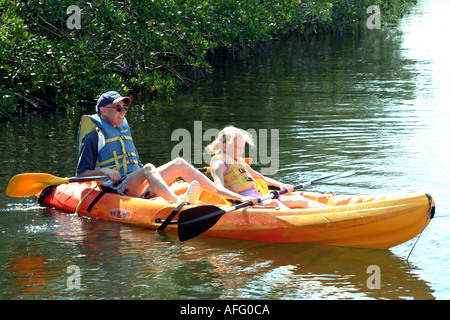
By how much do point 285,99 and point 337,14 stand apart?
61.4 ft

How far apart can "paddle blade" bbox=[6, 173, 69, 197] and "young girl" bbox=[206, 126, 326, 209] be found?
1.67 meters

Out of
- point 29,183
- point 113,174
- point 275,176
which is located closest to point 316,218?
point 113,174

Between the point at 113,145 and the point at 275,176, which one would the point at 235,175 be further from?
the point at 275,176

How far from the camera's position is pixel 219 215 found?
5.67m

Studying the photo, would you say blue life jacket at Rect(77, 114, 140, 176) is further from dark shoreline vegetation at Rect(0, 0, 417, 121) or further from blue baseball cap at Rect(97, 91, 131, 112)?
dark shoreline vegetation at Rect(0, 0, 417, 121)

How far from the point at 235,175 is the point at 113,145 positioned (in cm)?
129

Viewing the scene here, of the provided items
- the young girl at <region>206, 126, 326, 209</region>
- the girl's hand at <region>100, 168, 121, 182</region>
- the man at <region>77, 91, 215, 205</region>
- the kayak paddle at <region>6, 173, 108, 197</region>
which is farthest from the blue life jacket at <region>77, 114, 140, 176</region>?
the young girl at <region>206, 126, 326, 209</region>

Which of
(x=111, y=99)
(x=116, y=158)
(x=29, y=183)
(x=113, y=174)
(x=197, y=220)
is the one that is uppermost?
(x=111, y=99)

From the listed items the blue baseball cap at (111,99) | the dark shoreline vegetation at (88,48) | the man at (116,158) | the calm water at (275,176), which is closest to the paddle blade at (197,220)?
the calm water at (275,176)

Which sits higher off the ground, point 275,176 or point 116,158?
point 116,158

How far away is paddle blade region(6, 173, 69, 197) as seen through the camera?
6578 millimetres

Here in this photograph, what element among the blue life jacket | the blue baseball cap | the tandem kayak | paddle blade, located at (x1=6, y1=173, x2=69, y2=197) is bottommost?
the tandem kayak

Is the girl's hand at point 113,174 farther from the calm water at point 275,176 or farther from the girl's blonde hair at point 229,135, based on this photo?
the girl's blonde hair at point 229,135

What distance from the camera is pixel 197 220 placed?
5.64 metres
